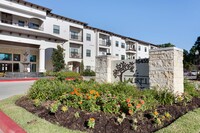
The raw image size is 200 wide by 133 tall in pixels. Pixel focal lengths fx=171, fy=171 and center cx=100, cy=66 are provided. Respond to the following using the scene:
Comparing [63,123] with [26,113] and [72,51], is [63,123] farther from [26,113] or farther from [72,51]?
[72,51]

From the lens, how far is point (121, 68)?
31.2 ft

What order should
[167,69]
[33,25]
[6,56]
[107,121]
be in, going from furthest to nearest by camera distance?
1. [33,25]
2. [6,56]
3. [167,69]
4. [107,121]

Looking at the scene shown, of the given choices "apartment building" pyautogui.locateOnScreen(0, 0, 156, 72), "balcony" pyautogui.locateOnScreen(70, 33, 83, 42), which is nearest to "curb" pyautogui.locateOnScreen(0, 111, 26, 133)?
"apartment building" pyautogui.locateOnScreen(0, 0, 156, 72)

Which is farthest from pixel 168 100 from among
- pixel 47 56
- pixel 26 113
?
pixel 47 56

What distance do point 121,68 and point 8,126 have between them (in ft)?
21.1

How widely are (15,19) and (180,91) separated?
2691 centimetres

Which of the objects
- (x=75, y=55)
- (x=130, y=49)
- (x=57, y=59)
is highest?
(x=130, y=49)

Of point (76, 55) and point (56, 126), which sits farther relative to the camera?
point (76, 55)

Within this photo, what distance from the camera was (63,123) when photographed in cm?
433

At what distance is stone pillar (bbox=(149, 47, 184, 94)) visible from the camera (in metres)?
6.76

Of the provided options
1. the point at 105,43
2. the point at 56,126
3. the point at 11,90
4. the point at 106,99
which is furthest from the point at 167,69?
the point at 105,43

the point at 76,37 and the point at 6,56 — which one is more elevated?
the point at 76,37

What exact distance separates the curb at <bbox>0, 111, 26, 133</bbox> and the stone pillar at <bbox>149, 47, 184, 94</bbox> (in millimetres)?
5357

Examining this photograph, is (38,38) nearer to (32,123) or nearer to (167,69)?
(167,69)
